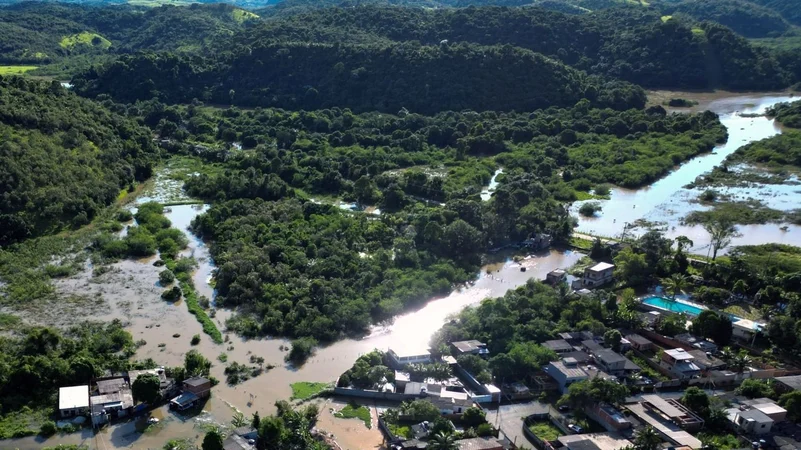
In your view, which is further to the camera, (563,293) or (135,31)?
(135,31)

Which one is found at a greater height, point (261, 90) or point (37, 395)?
point (261, 90)

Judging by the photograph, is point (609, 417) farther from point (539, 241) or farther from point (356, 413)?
point (539, 241)

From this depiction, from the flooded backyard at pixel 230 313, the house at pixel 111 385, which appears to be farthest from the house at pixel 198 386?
the house at pixel 111 385

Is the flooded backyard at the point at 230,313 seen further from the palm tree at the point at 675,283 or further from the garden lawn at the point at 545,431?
the garden lawn at the point at 545,431

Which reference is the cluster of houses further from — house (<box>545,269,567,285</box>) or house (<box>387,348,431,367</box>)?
house (<box>545,269,567,285</box>)

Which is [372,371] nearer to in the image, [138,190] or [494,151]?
[138,190]

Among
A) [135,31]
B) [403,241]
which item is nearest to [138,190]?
[403,241]

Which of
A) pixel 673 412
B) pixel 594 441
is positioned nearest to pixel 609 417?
pixel 594 441
